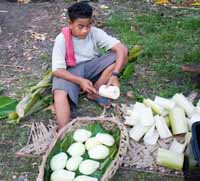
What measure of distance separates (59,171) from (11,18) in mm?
2874

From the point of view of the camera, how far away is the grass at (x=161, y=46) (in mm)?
4016

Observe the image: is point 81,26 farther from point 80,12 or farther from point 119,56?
point 119,56

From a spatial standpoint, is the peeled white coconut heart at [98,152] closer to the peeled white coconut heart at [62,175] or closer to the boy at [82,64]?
the peeled white coconut heart at [62,175]

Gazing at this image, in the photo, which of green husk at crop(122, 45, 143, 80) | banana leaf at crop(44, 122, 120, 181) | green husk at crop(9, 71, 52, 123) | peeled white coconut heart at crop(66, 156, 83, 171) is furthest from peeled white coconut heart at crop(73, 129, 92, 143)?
green husk at crop(122, 45, 143, 80)

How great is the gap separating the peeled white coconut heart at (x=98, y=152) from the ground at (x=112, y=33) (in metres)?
0.39

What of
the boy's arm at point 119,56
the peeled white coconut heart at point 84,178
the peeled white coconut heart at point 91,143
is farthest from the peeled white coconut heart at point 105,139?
the boy's arm at point 119,56

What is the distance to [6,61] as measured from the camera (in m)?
4.43

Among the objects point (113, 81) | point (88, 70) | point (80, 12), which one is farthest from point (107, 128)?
point (80, 12)

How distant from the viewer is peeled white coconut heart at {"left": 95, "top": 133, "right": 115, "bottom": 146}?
3.08 m

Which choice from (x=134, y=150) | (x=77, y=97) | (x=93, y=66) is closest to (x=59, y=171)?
(x=134, y=150)

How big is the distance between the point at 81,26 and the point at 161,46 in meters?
1.37

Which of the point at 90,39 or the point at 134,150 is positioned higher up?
the point at 90,39

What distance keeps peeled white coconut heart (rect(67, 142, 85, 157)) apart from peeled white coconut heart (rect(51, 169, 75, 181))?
7.3 inches

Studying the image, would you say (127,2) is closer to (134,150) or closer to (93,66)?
(93,66)
